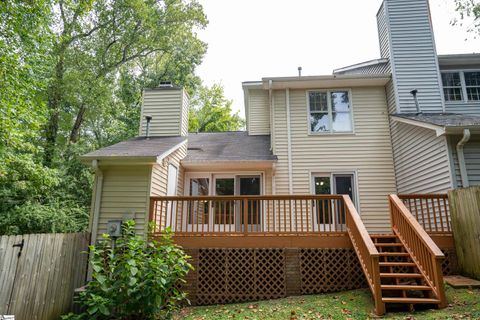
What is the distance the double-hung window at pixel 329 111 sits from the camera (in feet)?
31.3

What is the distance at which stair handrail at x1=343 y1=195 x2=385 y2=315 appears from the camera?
15.1 feet

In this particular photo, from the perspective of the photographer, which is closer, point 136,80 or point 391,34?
point 391,34

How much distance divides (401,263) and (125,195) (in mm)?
6007

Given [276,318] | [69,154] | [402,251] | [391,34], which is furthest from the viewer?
[69,154]

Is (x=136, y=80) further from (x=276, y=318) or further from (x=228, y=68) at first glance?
(x=276, y=318)

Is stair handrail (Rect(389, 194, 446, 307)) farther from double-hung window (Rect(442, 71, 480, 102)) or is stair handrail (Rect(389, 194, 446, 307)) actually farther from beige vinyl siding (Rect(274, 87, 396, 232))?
double-hung window (Rect(442, 71, 480, 102))

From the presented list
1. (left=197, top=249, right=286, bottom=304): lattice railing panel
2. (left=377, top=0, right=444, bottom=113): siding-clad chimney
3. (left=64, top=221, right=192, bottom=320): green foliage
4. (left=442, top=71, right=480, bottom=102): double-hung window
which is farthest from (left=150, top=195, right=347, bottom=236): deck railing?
(left=442, top=71, right=480, bottom=102): double-hung window

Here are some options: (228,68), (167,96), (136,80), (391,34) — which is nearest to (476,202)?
(391,34)

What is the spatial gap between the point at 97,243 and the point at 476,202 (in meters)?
7.95

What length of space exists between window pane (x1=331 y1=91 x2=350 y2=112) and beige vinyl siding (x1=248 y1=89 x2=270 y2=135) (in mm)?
2813

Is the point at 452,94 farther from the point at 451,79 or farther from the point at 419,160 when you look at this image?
the point at 419,160

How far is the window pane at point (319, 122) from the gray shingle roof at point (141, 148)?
4.34m

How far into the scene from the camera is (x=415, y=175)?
8008mm

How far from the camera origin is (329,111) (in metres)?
9.66
